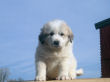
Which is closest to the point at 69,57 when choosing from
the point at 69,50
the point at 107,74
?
the point at 69,50

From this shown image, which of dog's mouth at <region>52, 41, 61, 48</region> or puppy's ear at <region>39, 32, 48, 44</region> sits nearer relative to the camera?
dog's mouth at <region>52, 41, 61, 48</region>

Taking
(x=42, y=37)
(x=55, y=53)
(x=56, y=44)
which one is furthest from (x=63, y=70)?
(x=42, y=37)

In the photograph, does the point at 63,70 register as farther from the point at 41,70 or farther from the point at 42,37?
the point at 42,37

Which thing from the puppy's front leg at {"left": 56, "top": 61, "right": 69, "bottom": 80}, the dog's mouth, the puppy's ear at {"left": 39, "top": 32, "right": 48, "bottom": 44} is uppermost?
the puppy's ear at {"left": 39, "top": 32, "right": 48, "bottom": 44}

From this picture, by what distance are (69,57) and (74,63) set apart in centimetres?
19

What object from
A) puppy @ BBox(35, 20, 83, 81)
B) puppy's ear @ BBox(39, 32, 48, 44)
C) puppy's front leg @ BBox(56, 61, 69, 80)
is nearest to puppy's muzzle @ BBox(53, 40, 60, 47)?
puppy @ BBox(35, 20, 83, 81)

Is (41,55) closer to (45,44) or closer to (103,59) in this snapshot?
(45,44)

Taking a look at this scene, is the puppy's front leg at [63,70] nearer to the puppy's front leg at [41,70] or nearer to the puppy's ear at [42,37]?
the puppy's front leg at [41,70]

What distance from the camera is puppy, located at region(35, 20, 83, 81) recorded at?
10.9ft

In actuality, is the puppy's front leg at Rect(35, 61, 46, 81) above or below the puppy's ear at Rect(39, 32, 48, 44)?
below

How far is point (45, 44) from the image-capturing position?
347 cm

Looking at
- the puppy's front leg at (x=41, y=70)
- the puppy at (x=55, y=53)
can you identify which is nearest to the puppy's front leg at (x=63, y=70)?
the puppy at (x=55, y=53)

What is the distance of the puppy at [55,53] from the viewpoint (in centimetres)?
332

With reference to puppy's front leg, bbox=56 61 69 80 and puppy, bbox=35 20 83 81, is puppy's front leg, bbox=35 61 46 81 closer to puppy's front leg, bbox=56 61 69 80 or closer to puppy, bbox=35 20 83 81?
puppy, bbox=35 20 83 81
